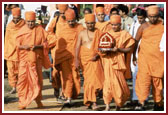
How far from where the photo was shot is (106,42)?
32.5 ft

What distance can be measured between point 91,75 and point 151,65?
1325 mm

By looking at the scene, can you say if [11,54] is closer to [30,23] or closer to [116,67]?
[30,23]

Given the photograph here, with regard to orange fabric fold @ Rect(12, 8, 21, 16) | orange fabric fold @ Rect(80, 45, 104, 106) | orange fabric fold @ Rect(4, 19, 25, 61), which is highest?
orange fabric fold @ Rect(12, 8, 21, 16)

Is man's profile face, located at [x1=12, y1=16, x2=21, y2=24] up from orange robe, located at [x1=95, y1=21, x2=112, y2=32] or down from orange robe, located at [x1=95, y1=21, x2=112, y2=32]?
up

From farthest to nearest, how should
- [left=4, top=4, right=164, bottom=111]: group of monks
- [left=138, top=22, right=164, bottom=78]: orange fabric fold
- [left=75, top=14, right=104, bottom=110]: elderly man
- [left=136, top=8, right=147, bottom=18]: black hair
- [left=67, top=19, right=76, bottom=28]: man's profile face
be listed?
[left=136, top=8, right=147, bottom=18]: black hair
[left=67, top=19, right=76, bottom=28]: man's profile face
[left=75, top=14, right=104, bottom=110]: elderly man
[left=138, top=22, right=164, bottom=78]: orange fabric fold
[left=4, top=4, right=164, bottom=111]: group of monks

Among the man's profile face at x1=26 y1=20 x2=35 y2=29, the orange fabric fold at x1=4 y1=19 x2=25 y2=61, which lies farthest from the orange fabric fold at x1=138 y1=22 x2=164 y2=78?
the orange fabric fold at x1=4 y1=19 x2=25 y2=61

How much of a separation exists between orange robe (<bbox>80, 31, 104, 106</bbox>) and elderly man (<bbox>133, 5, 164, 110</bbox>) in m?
0.86

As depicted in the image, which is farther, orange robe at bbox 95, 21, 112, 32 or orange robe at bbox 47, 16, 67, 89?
orange robe at bbox 95, 21, 112, 32

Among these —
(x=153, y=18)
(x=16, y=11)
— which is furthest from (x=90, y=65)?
(x=16, y=11)

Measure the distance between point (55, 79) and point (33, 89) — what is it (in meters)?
1.29

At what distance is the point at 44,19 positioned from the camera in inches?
683

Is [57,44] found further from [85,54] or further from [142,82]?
[142,82]

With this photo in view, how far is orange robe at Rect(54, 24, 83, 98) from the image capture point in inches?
442

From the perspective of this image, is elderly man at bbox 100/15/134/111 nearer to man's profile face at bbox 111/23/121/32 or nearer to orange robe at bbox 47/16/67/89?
man's profile face at bbox 111/23/121/32
